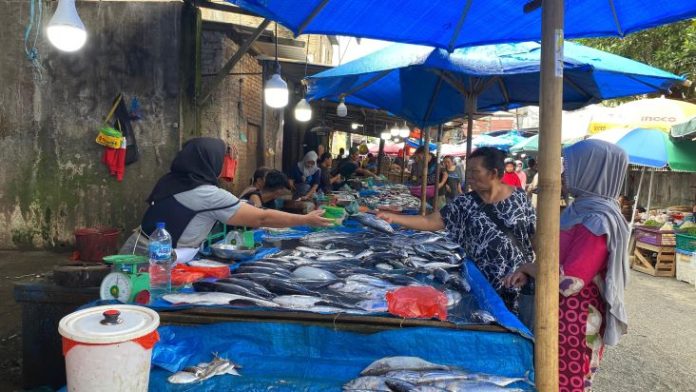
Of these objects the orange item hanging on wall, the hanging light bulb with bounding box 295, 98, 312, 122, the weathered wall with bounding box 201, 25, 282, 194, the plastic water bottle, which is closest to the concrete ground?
the plastic water bottle

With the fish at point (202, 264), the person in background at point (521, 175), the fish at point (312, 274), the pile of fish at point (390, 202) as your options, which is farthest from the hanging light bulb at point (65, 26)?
the person in background at point (521, 175)

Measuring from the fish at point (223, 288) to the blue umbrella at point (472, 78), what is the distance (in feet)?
11.0

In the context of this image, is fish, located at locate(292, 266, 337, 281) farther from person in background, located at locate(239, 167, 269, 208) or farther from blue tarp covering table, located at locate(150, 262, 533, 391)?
person in background, located at locate(239, 167, 269, 208)

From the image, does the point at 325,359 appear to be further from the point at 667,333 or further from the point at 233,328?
the point at 667,333

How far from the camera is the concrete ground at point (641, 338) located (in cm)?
439

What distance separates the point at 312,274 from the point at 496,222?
1.38 meters

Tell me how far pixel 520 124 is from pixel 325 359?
113 feet

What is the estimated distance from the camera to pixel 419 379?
6.61 ft

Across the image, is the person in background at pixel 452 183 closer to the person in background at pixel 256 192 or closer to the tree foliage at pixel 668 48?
the tree foliage at pixel 668 48

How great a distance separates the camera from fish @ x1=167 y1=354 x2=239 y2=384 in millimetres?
2021

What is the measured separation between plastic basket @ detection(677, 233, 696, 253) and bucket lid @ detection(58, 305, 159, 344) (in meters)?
9.56

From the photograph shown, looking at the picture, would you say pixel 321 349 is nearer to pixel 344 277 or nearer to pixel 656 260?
pixel 344 277

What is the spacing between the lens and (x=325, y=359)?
2258 mm

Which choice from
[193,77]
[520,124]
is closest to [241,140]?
[193,77]
